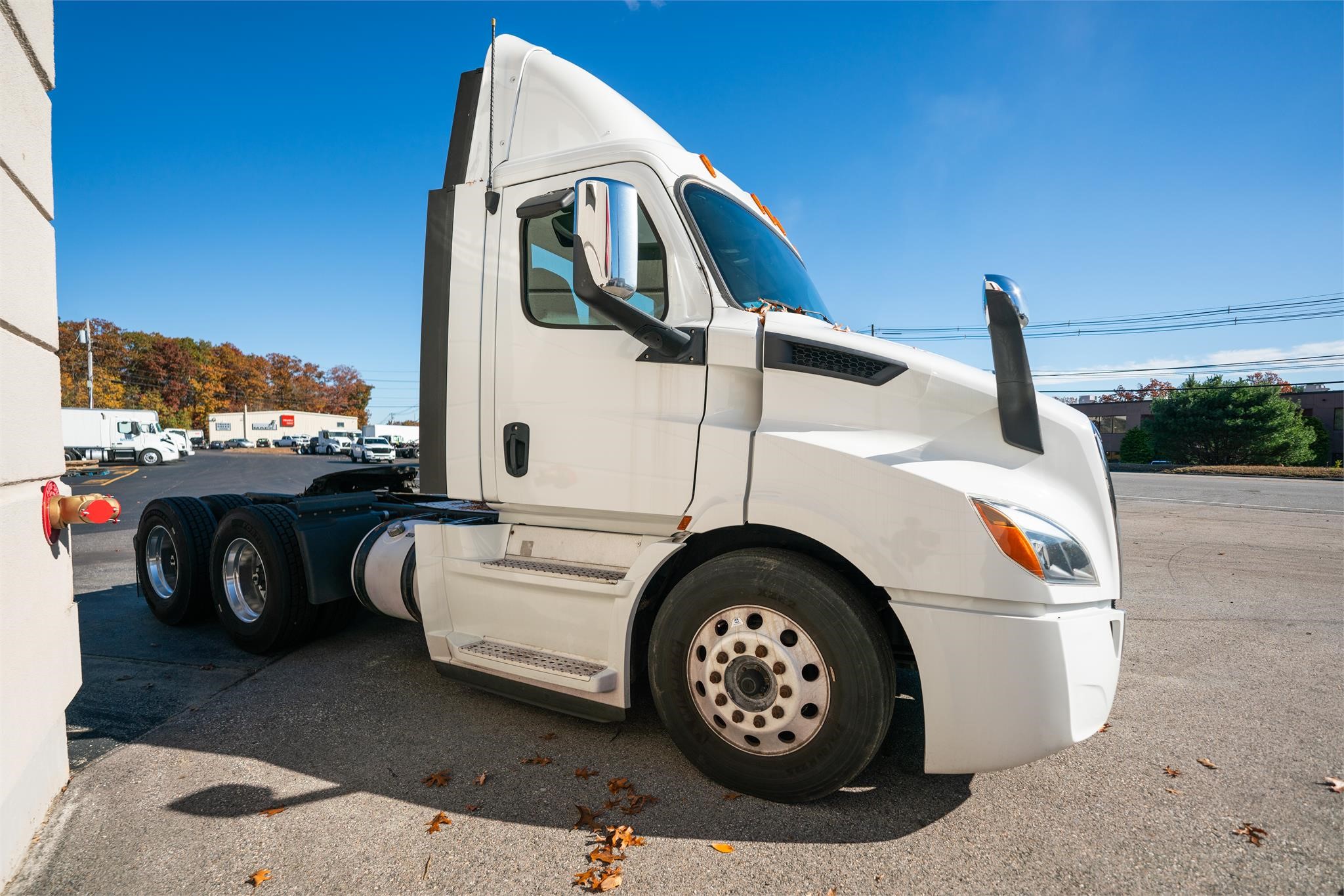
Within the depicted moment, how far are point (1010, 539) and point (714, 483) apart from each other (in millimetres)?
1159

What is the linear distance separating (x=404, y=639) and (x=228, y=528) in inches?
61.4

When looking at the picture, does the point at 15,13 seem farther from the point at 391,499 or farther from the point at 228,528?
the point at 391,499

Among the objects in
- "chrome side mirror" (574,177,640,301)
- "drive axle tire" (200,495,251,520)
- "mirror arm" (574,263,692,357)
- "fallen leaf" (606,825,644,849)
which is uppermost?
"chrome side mirror" (574,177,640,301)

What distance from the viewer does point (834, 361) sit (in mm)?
2852

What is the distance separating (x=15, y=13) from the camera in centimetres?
254

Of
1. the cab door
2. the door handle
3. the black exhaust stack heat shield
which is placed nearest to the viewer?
the black exhaust stack heat shield

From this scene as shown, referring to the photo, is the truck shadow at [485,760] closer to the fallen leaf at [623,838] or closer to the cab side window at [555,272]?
the fallen leaf at [623,838]

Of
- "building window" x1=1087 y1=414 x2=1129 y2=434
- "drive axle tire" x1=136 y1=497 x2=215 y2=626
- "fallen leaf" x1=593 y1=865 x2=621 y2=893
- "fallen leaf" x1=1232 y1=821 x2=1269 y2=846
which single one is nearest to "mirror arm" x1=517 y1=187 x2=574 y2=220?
"fallen leaf" x1=593 y1=865 x2=621 y2=893

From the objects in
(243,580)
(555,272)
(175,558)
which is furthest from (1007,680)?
(175,558)

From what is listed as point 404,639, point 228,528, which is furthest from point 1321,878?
point 228,528

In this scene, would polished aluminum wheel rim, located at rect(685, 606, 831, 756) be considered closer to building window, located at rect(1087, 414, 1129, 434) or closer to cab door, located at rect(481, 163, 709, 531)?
cab door, located at rect(481, 163, 709, 531)

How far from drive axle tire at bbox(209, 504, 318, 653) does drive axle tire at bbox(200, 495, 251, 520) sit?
1.60 feet

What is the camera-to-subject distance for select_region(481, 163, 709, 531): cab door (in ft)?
9.98

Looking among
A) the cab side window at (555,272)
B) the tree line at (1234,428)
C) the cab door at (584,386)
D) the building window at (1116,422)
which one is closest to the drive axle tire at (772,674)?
the cab door at (584,386)
